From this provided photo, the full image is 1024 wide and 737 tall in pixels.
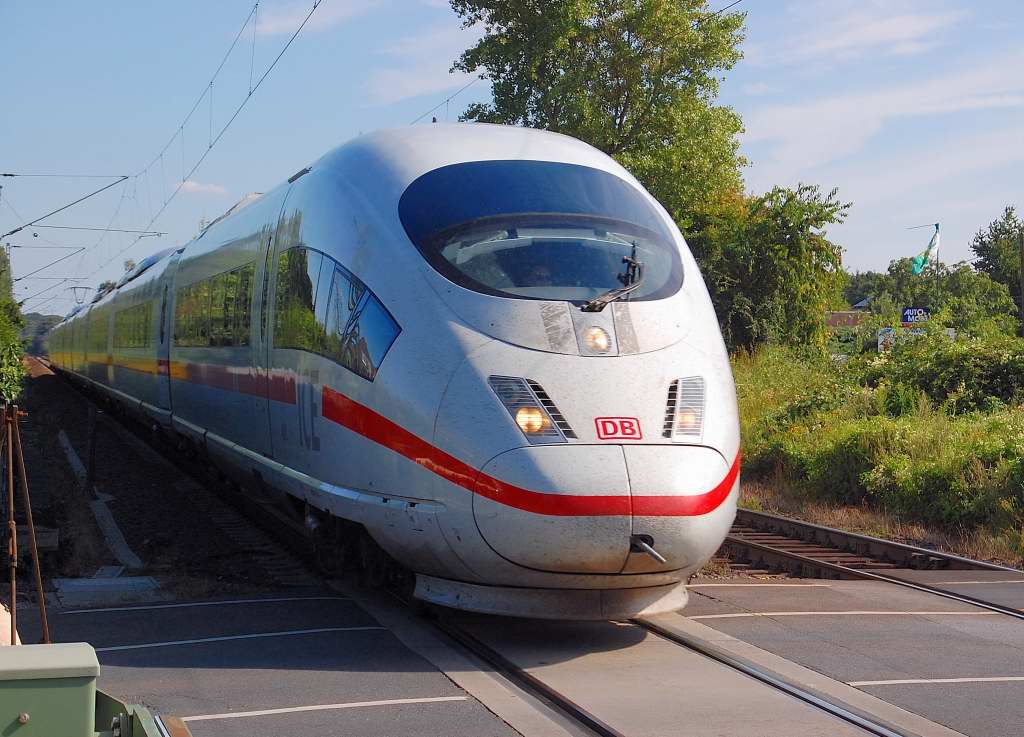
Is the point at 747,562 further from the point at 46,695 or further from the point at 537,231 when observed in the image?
the point at 46,695

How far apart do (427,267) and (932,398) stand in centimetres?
1271

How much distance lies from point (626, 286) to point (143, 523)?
7.92 metres

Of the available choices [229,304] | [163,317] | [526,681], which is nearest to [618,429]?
[526,681]

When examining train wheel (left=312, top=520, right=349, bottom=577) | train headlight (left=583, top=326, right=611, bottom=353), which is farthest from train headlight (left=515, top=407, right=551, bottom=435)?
train wheel (left=312, top=520, right=349, bottom=577)

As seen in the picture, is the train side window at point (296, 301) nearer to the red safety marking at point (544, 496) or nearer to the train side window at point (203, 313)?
the red safety marking at point (544, 496)

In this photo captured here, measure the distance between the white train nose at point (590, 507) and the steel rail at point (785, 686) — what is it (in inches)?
25.9

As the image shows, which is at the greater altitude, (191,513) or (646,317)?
(646,317)

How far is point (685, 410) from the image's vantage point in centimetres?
692

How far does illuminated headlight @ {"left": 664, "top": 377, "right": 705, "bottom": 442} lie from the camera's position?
6.78 meters

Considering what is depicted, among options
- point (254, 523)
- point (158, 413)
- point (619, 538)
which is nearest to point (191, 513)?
point (254, 523)

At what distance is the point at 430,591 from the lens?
7238 mm

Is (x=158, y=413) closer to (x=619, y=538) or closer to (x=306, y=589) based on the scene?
(x=306, y=589)

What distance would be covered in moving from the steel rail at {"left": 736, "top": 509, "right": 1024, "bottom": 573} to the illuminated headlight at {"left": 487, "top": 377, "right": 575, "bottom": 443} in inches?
230

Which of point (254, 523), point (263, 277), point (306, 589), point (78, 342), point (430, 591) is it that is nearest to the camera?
point (430, 591)
